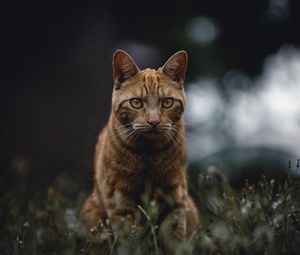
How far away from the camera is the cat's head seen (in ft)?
12.9

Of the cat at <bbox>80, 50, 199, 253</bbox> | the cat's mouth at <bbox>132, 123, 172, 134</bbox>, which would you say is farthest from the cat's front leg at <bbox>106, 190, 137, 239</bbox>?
the cat's mouth at <bbox>132, 123, 172, 134</bbox>

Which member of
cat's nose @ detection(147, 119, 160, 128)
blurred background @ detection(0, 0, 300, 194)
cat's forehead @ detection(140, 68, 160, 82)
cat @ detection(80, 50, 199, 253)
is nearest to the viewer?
cat's nose @ detection(147, 119, 160, 128)

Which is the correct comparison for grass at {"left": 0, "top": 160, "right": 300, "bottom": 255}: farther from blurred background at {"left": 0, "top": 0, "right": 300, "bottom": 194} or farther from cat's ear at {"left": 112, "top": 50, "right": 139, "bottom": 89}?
blurred background at {"left": 0, "top": 0, "right": 300, "bottom": 194}

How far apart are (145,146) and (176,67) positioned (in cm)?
60

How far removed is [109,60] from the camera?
8359mm

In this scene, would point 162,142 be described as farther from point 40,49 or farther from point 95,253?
point 40,49

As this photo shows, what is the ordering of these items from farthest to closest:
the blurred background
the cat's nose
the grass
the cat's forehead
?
the blurred background
the cat's forehead
the cat's nose
the grass

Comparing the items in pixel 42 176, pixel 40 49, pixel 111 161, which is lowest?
pixel 42 176

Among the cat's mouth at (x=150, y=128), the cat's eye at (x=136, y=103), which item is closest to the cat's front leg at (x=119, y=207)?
the cat's mouth at (x=150, y=128)

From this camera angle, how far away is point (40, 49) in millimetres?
8102

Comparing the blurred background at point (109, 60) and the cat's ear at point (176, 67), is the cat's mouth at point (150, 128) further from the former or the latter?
the blurred background at point (109, 60)

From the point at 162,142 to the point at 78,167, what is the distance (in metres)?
3.04

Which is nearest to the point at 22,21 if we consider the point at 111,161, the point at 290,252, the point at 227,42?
the point at 227,42

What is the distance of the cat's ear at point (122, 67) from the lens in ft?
13.3
